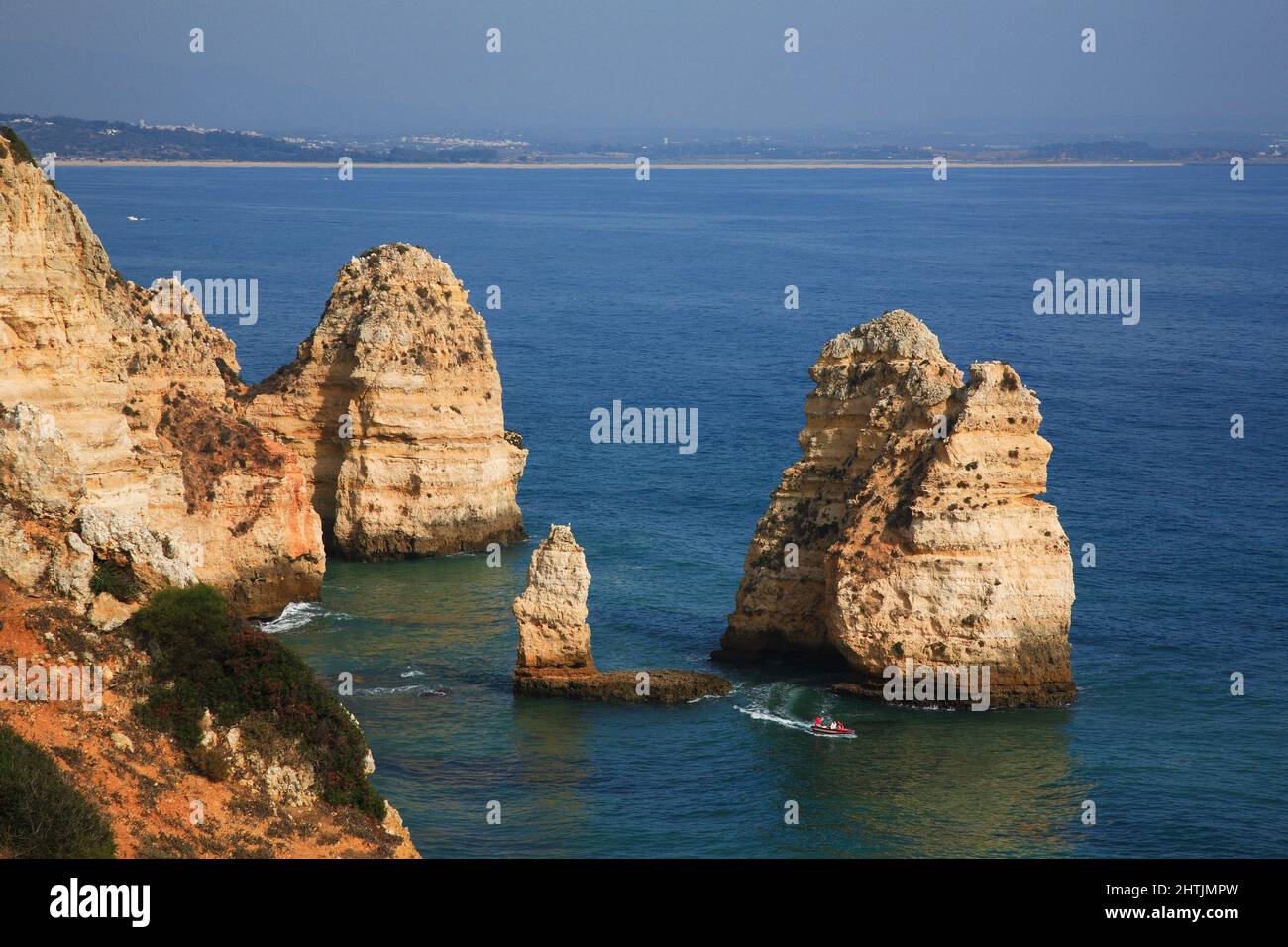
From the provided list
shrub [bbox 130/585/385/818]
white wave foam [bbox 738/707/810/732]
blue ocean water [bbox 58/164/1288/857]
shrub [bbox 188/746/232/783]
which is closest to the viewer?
shrub [bbox 188/746/232/783]

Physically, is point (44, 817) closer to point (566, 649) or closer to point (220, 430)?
point (566, 649)

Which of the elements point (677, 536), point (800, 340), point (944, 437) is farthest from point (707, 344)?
point (944, 437)

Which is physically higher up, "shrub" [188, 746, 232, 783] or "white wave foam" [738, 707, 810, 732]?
"shrub" [188, 746, 232, 783]

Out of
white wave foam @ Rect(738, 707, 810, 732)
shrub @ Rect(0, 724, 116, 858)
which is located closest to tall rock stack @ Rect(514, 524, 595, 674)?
white wave foam @ Rect(738, 707, 810, 732)

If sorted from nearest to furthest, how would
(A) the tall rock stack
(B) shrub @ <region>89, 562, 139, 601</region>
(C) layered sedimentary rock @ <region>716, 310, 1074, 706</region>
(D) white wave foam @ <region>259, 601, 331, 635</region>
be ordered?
(B) shrub @ <region>89, 562, 139, 601</region>
(C) layered sedimentary rock @ <region>716, 310, 1074, 706</region>
(A) the tall rock stack
(D) white wave foam @ <region>259, 601, 331, 635</region>

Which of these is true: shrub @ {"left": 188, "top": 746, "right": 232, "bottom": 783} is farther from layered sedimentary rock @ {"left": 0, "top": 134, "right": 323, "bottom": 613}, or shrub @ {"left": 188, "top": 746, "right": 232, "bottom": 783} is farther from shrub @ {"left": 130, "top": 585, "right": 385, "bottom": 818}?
layered sedimentary rock @ {"left": 0, "top": 134, "right": 323, "bottom": 613}

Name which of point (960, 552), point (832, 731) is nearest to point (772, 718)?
point (832, 731)

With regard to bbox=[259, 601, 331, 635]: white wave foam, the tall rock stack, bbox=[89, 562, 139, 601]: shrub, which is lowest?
bbox=[259, 601, 331, 635]: white wave foam
